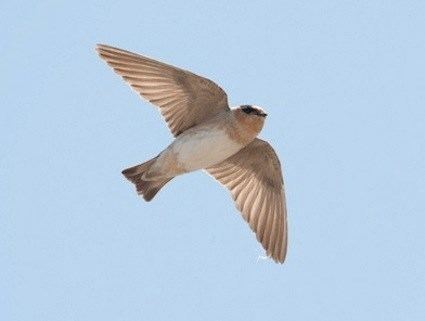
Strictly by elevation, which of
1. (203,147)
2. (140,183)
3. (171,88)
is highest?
(171,88)

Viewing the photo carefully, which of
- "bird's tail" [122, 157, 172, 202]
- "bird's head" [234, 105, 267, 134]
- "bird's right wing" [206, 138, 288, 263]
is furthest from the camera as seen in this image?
"bird's right wing" [206, 138, 288, 263]

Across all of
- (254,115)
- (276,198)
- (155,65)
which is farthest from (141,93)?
(276,198)

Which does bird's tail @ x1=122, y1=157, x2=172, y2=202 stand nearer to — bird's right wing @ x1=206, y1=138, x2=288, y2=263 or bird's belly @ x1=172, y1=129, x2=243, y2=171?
bird's belly @ x1=172, y1=129, x2=243, y2=171

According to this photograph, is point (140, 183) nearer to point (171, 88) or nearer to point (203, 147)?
point (203, 147)

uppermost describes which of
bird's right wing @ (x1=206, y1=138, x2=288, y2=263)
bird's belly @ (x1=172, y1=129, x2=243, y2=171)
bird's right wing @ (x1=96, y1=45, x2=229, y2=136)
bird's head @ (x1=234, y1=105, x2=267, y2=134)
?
bird's right wing @ (x1=96, y1=45, x2=229, y2=136)

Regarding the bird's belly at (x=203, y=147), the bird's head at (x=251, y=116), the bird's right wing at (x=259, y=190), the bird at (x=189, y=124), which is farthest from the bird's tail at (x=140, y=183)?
the bird's head at (x=251, y=116)

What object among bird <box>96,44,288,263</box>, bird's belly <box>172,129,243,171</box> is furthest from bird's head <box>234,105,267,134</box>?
bird's belly <box>172,129,243,171</box>

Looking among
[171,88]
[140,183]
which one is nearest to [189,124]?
[171,88]
